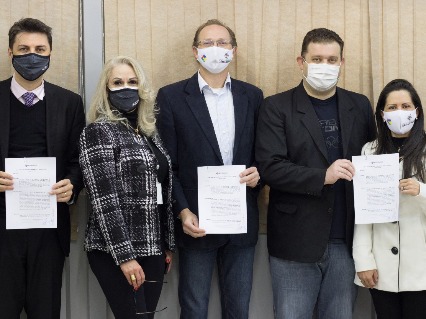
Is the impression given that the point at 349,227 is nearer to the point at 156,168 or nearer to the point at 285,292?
the point at 285,292

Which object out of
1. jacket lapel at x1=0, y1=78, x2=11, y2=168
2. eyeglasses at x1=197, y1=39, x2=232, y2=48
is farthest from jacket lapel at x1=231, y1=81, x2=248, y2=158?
jacket lapel at x1=0, y1=78, x2=11, y2=168

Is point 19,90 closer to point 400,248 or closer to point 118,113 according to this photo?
point 118,113

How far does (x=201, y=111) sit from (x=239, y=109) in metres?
0.22

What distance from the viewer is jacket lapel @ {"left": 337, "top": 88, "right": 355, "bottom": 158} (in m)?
2.92

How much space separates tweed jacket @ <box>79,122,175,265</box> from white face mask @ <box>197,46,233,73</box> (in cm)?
63

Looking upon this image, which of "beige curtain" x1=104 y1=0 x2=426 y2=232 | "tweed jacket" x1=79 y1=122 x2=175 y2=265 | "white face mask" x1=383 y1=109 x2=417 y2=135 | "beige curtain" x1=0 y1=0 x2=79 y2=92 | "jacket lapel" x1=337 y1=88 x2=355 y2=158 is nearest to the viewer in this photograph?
"tweed jacket" x1=79 y1=122 x2=175 y2=265

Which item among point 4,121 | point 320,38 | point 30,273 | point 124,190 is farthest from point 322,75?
point 30,273

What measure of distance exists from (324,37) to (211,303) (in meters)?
1.76

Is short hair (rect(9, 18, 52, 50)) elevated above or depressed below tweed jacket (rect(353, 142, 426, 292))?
above

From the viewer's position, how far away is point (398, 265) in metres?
2.75

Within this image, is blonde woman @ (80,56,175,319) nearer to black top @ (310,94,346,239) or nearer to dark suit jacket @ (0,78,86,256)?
dark suit jacket @ (0,78,86,256)

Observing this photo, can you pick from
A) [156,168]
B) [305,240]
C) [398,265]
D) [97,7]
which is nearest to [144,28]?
[97,7]

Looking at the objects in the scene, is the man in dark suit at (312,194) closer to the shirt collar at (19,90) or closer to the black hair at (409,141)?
the black hair at (409,141)

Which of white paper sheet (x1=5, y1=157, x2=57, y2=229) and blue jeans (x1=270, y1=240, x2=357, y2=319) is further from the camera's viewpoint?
blue jeans (x1=270, y1=240, x2=357, y2=319)
